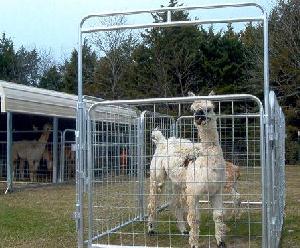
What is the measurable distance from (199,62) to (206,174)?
3009 centimetres

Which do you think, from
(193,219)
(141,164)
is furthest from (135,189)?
(193,219)

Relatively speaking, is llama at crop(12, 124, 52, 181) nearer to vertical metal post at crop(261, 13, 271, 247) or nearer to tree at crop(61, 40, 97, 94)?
vertical metal post at crop(261, 13, 271, 247)

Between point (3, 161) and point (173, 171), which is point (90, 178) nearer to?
point (173, 171)

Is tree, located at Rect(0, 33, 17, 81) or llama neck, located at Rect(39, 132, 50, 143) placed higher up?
tree, located at Rect(0, 33, 17, 81)

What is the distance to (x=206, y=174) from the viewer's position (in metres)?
7.47

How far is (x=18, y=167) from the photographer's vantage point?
19.9 meters

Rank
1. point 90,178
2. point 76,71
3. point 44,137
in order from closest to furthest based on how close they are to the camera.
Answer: point 90,178
point 44,137
point 76,71

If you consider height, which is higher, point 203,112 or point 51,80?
point 51,80

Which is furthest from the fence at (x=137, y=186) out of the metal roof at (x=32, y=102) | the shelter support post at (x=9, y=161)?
the shelter support post at (x=9, y=161)

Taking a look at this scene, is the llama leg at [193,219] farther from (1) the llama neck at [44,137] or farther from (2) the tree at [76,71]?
(2) the tree at [76,71]

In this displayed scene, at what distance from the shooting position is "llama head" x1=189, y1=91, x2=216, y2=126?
7355mm

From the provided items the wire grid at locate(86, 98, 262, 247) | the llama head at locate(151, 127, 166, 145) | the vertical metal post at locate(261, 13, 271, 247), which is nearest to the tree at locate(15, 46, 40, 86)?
the wire grid at locate(86, 98, 262, 247)

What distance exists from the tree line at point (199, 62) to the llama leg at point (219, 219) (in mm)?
25225

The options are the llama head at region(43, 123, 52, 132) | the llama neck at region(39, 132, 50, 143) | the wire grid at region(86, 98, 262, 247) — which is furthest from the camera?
the llama head at region(43, 123, 52, 132)
